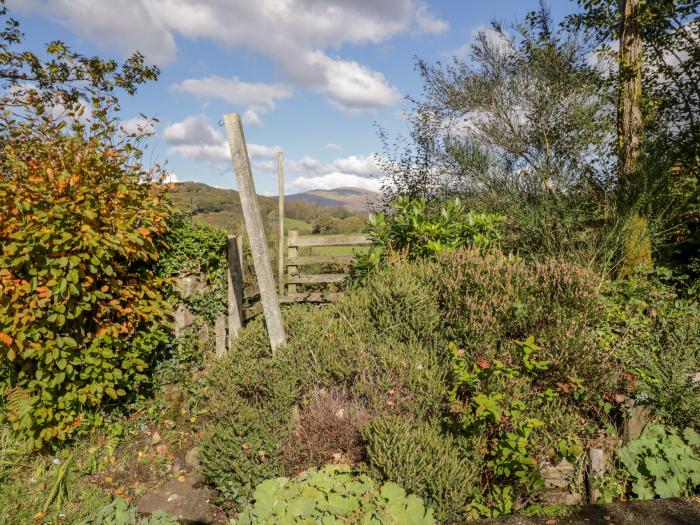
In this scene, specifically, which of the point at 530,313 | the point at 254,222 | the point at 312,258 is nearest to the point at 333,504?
the point at 530,313

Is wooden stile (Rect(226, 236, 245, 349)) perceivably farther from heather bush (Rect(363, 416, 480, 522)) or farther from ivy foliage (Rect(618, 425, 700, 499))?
ivy foliage (Rect(618, 425, 700, 499))

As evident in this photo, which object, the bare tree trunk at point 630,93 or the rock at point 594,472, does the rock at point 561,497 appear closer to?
the rock at point 594,472

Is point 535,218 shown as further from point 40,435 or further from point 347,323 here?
point 40,435

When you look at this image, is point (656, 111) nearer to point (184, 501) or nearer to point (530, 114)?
point (530, 114)

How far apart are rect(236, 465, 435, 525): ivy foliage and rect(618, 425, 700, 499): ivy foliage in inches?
80.6

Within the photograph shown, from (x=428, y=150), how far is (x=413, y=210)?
14.8 ft

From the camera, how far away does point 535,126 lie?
966 cm

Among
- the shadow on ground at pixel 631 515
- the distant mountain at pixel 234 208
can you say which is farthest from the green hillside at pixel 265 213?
the shadow on ground at pixel 631 515

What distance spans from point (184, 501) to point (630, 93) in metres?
8.46

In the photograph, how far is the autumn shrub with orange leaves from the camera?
3869mm

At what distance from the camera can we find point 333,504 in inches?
107

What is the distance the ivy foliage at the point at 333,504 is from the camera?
2617 mm

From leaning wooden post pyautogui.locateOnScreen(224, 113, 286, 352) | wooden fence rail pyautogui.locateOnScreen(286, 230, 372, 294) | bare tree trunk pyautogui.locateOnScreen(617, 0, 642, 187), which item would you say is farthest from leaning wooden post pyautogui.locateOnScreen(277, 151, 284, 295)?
bare tree trunk pyautogui.locateOnScreen(617, 0, 642, 187)

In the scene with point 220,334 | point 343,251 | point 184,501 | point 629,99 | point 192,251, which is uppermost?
point 629,99
